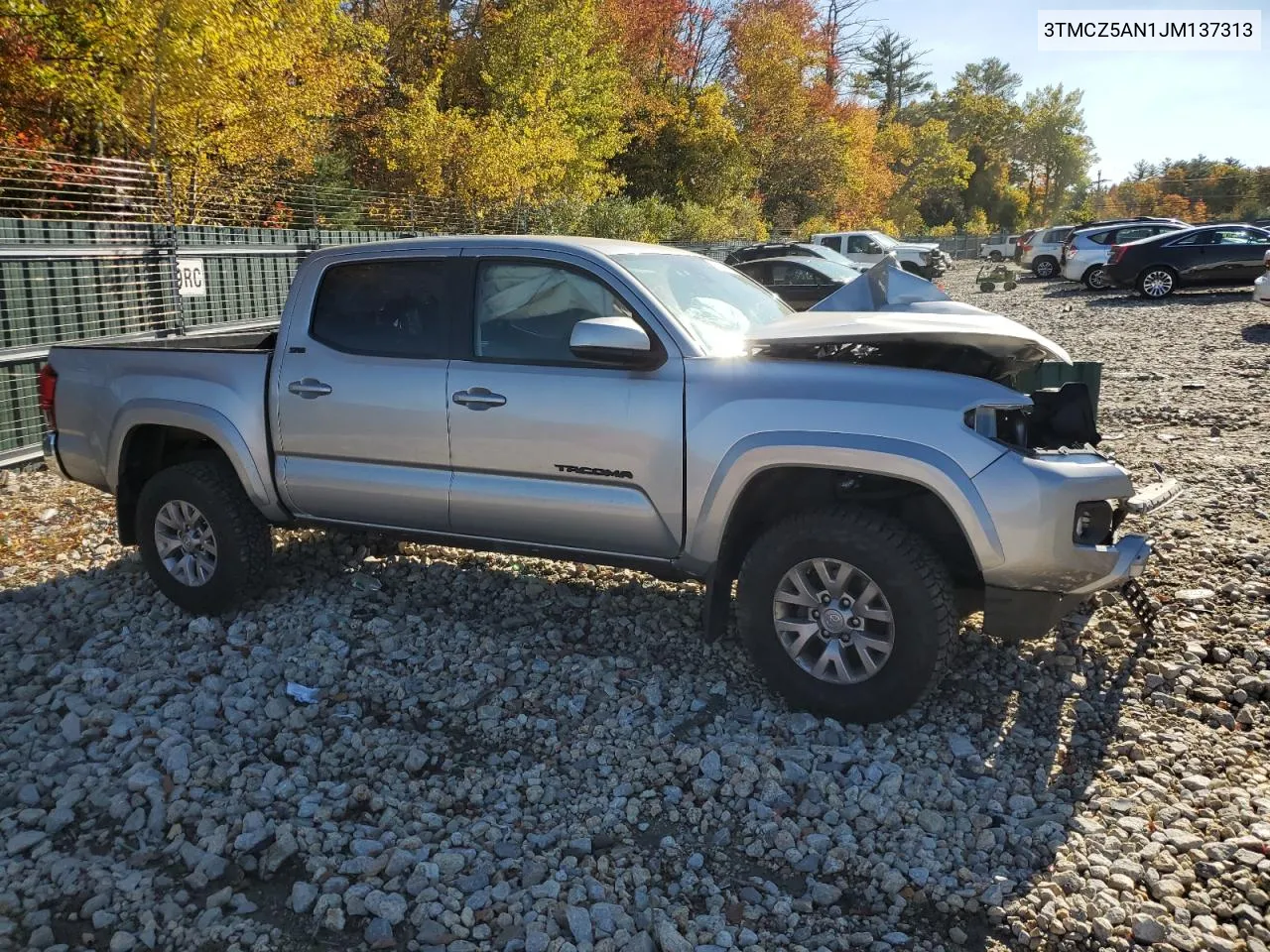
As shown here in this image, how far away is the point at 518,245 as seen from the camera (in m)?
4.76

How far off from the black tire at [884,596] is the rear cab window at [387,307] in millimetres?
1889

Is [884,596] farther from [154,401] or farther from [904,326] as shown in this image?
[154,401]

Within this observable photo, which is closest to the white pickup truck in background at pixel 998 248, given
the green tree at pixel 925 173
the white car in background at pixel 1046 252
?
the green tree at pixel 925 173

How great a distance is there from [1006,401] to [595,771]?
208 centimetres

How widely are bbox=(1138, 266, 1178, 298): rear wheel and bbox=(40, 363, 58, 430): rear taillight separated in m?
21.1

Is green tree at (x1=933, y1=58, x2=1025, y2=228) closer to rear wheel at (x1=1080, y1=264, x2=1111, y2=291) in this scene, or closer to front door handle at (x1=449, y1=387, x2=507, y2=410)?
rear wheel at (x1=1080, y1=264, x2=1111, y2=291)

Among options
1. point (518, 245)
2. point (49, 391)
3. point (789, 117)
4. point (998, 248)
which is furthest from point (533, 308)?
point (998, 248)

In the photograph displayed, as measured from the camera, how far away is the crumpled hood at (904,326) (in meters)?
4.01

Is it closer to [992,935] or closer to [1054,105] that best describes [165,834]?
[992,935]

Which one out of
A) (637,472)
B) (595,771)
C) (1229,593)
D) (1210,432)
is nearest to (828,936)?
(595,771)

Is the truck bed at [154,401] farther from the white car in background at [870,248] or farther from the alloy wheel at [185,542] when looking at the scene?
the white car in background at [870,248]

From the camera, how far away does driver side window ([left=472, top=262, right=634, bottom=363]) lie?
4.58 meters

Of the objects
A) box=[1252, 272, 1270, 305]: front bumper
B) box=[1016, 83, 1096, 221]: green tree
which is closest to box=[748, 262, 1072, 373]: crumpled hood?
box=[1252, 272, 1270, 305]: front bumper

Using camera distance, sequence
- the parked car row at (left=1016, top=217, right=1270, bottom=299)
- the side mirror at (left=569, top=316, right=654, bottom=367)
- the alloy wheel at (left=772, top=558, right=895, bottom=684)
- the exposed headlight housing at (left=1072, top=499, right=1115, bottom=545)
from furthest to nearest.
→ the parked car row at (left=1016, top=217, right=1270, bottom=299), the side mirror at (left=569, top=316, right=654, bottom=367), the alloy wheel at (left=772, top=558, right=895, bottom=684), the exposed headlight housing at (left=1072, top=499, right=1115, bottom=545)
